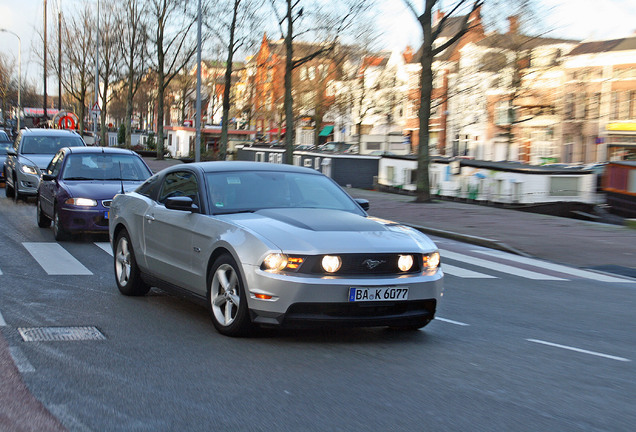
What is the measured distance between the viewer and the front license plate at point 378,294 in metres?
6.20

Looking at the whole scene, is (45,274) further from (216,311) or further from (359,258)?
(359,258)

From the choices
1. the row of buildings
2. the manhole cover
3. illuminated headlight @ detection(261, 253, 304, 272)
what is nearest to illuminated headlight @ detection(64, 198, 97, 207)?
the manhole cover

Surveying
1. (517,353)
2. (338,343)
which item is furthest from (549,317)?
(338,343)

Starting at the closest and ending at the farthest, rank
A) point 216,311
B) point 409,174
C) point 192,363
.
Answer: point 192,363
point 216,311
point 409,174

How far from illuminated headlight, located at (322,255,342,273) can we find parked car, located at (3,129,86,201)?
51.4ft

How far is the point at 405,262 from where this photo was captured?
6.48 metres

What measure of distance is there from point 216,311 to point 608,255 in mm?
9695

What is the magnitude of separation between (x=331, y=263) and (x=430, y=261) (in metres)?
0.93

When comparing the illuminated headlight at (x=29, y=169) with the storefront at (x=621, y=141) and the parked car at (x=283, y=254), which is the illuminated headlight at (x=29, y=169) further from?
the storefront at (x=621, y=141)

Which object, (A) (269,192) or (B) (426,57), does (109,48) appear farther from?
(A) (269,192)

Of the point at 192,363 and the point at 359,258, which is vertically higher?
the point at 359,258

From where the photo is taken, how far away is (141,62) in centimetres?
5738

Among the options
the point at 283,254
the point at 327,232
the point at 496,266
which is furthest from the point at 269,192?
the point at 496,266

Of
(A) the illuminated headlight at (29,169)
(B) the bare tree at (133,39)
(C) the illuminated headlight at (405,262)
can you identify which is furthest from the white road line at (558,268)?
(B) the bare tree at (133,39)
